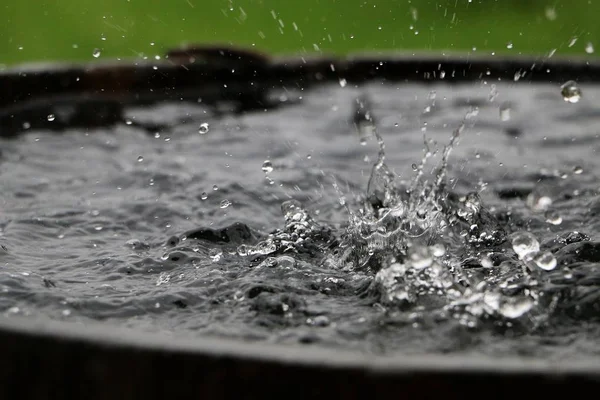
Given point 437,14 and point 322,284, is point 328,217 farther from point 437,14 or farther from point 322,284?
point 437,14

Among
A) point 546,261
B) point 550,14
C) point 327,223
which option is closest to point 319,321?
point 546,261

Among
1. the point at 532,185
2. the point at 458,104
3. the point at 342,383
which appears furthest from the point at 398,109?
the point at 342,383

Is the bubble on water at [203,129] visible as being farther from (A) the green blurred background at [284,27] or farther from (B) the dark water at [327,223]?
(A) the green blurred background at [284,27]

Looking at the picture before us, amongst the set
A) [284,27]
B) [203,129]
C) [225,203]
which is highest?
[284,27]

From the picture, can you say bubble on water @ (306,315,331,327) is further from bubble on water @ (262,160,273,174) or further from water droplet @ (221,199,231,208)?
bubble on water @ (262,160,273,174)

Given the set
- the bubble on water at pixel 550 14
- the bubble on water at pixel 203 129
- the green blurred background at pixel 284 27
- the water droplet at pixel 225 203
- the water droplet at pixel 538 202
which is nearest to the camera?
the water droplet at pixel 538 202

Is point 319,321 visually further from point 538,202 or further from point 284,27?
point 284,27

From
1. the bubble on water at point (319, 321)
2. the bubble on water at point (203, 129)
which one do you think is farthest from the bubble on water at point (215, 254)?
the bubble on water at point (203, 129)
